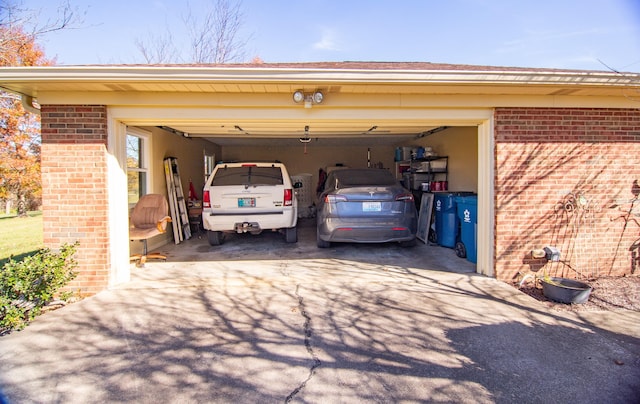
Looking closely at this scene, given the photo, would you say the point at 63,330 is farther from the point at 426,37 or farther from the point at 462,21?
the point at 426,37

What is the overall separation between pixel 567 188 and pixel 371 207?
2.89m

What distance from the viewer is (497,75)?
428 cm

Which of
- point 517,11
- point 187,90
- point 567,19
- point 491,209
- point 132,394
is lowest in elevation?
point 132,394

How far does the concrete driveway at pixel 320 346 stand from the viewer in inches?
98.4

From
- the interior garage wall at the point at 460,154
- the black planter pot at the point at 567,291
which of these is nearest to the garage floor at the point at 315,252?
the black planter pot at the point at 567,291

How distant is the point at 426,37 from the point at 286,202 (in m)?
7.84

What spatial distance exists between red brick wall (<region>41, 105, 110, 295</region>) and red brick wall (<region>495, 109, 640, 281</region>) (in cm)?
538

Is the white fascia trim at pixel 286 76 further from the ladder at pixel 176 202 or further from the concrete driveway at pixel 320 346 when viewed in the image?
the ladder at pixel 176 202

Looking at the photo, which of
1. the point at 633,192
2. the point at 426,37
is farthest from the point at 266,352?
the point at 426,37

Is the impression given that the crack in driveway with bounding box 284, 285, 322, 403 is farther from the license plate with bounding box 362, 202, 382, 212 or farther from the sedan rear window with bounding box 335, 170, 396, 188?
the sedan rear window with bounding box 335, 170, 396, 188

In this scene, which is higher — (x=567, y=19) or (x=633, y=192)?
(x=567, y=19)

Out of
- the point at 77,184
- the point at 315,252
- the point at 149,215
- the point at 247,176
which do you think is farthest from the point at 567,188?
the point at 149,215

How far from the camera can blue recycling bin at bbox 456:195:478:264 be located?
5898 millimetres

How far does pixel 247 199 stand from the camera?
6.97 meters
